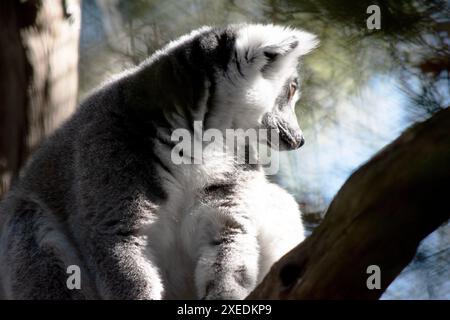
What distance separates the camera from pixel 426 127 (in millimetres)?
3305

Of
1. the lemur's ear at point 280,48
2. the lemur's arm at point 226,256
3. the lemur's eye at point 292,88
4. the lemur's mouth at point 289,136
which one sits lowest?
the lemur's arm at point 226,256

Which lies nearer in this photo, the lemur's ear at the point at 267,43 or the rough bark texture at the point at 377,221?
the rough bark texture at the point at 377,221

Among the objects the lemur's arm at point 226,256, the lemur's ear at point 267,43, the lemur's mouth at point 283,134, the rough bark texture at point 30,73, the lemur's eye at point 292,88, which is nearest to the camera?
the lemur's arm at point 226,256

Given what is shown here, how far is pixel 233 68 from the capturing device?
4.95 meters

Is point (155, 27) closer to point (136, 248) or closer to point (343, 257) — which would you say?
point (136, 248)

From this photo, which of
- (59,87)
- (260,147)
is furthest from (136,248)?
(59,87)

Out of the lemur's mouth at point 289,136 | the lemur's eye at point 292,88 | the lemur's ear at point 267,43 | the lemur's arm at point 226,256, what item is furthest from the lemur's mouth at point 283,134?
the lemur's arm at point 226,256

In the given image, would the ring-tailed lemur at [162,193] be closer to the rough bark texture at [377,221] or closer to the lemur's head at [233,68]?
the lemur's head at [233,68]

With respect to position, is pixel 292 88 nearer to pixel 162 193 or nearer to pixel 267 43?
pixel 267 43

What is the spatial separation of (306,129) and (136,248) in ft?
6.82

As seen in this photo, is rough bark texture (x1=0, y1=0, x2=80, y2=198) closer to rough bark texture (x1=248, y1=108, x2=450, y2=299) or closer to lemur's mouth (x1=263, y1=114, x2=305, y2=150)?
lemur's mouth (x1=263, y1=114, x2=305, y2=150)

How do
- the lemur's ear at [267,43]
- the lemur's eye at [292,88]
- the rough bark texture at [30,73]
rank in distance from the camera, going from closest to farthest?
the lemur's ear at [267,43] → the lemur's eye at [292,88] → the rough bark texture at [30,73]

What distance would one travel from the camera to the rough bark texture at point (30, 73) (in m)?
6.13

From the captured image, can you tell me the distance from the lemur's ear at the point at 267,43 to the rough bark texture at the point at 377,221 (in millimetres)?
1712
